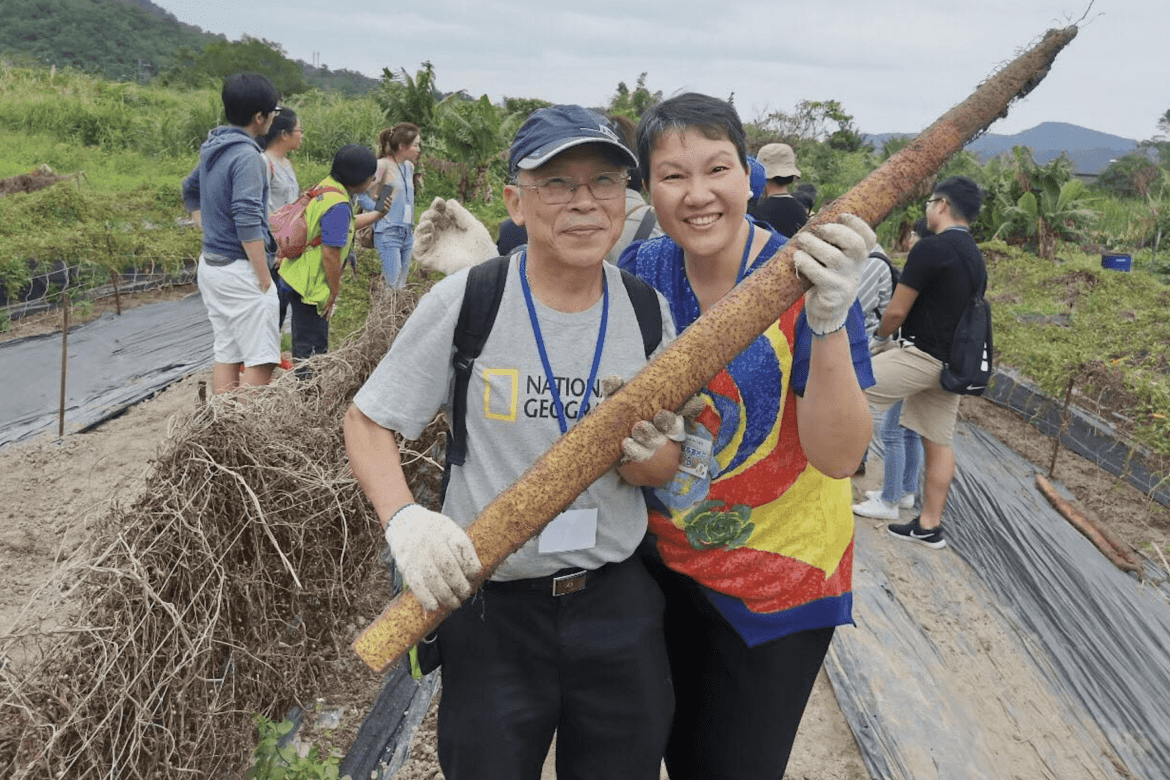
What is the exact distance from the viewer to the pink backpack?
480 centimetres

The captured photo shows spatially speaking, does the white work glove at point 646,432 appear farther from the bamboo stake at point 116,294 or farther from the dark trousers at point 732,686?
the bamboo stake at point 116,294

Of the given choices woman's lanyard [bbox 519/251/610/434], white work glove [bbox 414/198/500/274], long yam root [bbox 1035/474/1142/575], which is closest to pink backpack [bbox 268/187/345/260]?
white work glove [bbox 414/198/500/274]

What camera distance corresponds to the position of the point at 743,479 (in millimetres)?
1707

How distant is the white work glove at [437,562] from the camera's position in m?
1.37

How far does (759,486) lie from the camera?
1.71 metres

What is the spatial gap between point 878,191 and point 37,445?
5719mm

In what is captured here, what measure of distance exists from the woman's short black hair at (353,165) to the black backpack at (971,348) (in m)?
3.57

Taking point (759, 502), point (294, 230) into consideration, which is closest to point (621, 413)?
point (759, 502)

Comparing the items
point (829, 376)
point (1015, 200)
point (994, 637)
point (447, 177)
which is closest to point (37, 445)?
point (829, 376)

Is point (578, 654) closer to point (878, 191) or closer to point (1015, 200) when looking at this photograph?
point (878, 191)

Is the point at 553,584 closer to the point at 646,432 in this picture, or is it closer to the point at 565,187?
the point at 646,432

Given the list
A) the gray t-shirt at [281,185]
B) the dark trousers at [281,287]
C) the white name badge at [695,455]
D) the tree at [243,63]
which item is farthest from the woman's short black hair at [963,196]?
the tree at [243,63]

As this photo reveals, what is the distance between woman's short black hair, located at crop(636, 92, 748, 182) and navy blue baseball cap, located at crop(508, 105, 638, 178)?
0.44ft

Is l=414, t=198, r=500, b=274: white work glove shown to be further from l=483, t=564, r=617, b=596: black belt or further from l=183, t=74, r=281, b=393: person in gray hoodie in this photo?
l=483, t=564, r=617, b=596: black belt
